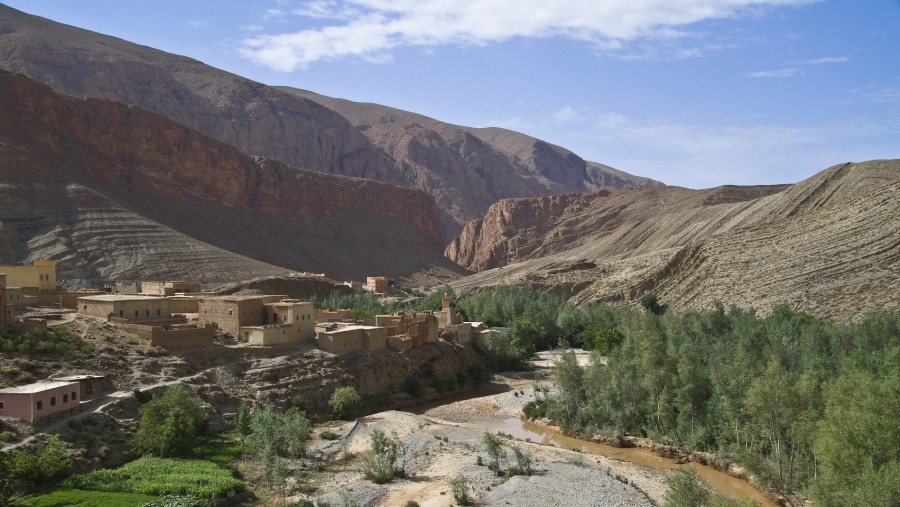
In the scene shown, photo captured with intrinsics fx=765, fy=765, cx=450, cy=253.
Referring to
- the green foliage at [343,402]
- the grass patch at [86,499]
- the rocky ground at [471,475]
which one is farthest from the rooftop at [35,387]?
the green foliage at [343,402]

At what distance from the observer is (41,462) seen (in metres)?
25.3

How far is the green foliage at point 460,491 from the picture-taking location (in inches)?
1015

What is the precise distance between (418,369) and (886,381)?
27.2 meters

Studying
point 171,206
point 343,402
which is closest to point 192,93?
point 171,206

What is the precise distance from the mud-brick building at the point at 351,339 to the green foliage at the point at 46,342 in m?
12.7

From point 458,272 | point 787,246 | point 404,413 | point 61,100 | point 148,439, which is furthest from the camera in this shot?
point 458,272

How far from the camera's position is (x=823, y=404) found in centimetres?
2717

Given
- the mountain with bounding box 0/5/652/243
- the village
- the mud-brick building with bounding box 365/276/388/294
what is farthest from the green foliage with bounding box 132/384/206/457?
the mountain with bounding box 0/5/652/243

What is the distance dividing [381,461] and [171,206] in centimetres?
8304

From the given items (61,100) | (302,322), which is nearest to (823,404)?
(302,322)

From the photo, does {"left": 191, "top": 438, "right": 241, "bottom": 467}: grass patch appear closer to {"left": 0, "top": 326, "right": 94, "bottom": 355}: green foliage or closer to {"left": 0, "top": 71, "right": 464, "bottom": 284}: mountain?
{"left": 0, "top": 326, "right": 94, "bottom": 355}: green foliage

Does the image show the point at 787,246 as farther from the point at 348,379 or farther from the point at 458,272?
the point at 458,272

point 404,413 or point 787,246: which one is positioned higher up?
point 787,246

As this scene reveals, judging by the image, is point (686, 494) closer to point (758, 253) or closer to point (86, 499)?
point (86, 499)
